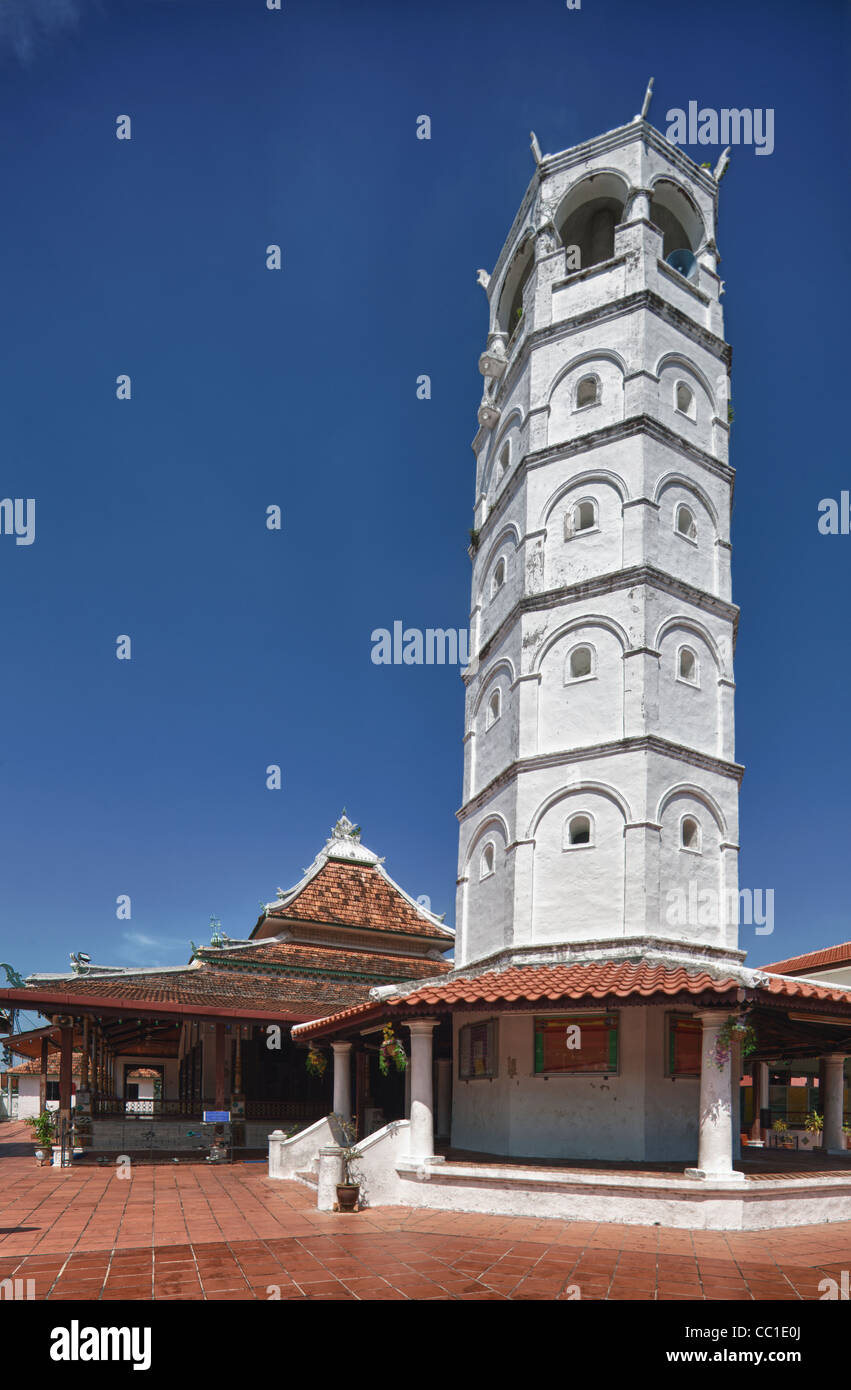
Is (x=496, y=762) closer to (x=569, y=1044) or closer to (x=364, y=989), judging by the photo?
(x=569, y=1044)

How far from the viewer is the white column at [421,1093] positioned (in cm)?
1560

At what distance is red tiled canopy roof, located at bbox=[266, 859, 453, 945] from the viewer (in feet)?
99.0

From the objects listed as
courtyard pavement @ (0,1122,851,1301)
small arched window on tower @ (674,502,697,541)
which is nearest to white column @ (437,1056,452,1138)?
courtyard pavement @ (0,1122,851,1301)

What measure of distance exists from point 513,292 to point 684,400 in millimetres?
7064

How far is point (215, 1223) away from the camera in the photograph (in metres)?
13.2

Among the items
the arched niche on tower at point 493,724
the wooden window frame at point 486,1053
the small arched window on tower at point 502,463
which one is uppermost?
the small arched window on tower at point 502,463

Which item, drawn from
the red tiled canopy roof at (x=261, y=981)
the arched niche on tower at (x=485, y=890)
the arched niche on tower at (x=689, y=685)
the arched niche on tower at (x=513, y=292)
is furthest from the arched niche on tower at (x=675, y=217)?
the red tiled canopy roof at (x=261, y=981)

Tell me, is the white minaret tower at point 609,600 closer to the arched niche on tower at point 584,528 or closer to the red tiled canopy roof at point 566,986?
the arched niche on tower at point 584,528

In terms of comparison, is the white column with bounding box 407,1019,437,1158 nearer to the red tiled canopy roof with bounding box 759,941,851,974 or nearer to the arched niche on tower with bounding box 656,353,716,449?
the arched niche on tower with bounding box 656,353,716,449

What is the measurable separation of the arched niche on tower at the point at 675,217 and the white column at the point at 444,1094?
65.7 ft

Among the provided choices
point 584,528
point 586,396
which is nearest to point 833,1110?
point 584,528

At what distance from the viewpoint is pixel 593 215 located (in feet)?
81.0

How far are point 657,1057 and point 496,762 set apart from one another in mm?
7274

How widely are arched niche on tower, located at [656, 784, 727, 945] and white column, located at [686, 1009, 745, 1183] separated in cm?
353
